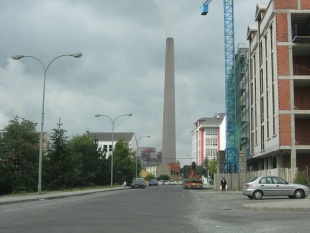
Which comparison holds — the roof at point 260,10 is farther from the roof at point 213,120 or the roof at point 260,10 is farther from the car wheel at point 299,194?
the roof at point 213,120

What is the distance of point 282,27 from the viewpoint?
47.8 m

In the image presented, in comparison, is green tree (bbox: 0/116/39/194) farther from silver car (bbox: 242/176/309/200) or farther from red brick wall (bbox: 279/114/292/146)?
silver car (bbox: 242/176/309/200)

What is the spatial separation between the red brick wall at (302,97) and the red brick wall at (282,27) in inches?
242

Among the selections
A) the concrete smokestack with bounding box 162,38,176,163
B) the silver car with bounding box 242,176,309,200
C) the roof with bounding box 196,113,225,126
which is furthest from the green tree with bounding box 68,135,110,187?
the roof with bounding box 196,113,225,126

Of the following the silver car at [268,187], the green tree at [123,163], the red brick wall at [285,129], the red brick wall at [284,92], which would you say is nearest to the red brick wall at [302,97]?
the red brick wall at [284,92]

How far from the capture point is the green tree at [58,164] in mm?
53156

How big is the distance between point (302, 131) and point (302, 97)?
3772 mm

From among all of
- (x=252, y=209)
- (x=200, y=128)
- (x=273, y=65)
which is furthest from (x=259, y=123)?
(x=200, y=128)

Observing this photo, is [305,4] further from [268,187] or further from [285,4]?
[268,187]

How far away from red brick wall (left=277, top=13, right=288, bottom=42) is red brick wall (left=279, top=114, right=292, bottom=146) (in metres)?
8.27

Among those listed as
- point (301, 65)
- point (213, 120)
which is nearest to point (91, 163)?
point (301, 65)

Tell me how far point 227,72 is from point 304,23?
2296cm

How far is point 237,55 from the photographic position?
248ft

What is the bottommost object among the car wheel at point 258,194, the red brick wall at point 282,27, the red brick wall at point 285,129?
the car wheel at point 258,194
